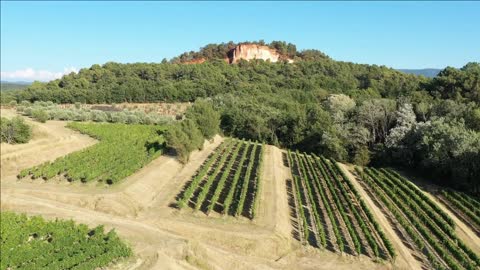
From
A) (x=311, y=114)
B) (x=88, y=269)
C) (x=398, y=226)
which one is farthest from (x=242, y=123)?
(x=88, y=269)

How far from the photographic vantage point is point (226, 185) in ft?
128

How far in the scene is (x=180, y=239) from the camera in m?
26.2

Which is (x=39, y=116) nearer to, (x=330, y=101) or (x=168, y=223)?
(x=168, y=223)

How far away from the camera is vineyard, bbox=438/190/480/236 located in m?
34.7

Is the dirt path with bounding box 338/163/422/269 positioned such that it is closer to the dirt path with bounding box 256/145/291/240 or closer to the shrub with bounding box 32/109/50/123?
the dirt path with bounding box 256/145/291/240

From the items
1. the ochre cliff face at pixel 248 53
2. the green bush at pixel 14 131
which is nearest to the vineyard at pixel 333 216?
the green bush at pixel 14 131

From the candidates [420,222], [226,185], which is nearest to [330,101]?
[226,185]

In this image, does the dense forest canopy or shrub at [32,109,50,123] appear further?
shrub at [32,109,50,123]

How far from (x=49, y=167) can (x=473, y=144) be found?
42.8 meters

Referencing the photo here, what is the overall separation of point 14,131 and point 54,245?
24.7m

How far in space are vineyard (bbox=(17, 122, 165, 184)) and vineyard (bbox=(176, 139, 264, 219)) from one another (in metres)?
6.08

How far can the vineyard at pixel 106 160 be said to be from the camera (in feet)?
116

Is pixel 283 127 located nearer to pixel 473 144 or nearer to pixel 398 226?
pixel 473 144

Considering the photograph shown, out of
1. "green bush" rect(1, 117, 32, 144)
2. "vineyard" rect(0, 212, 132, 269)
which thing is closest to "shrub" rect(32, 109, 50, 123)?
"green bush" rect(1, 117, 32, 144)
